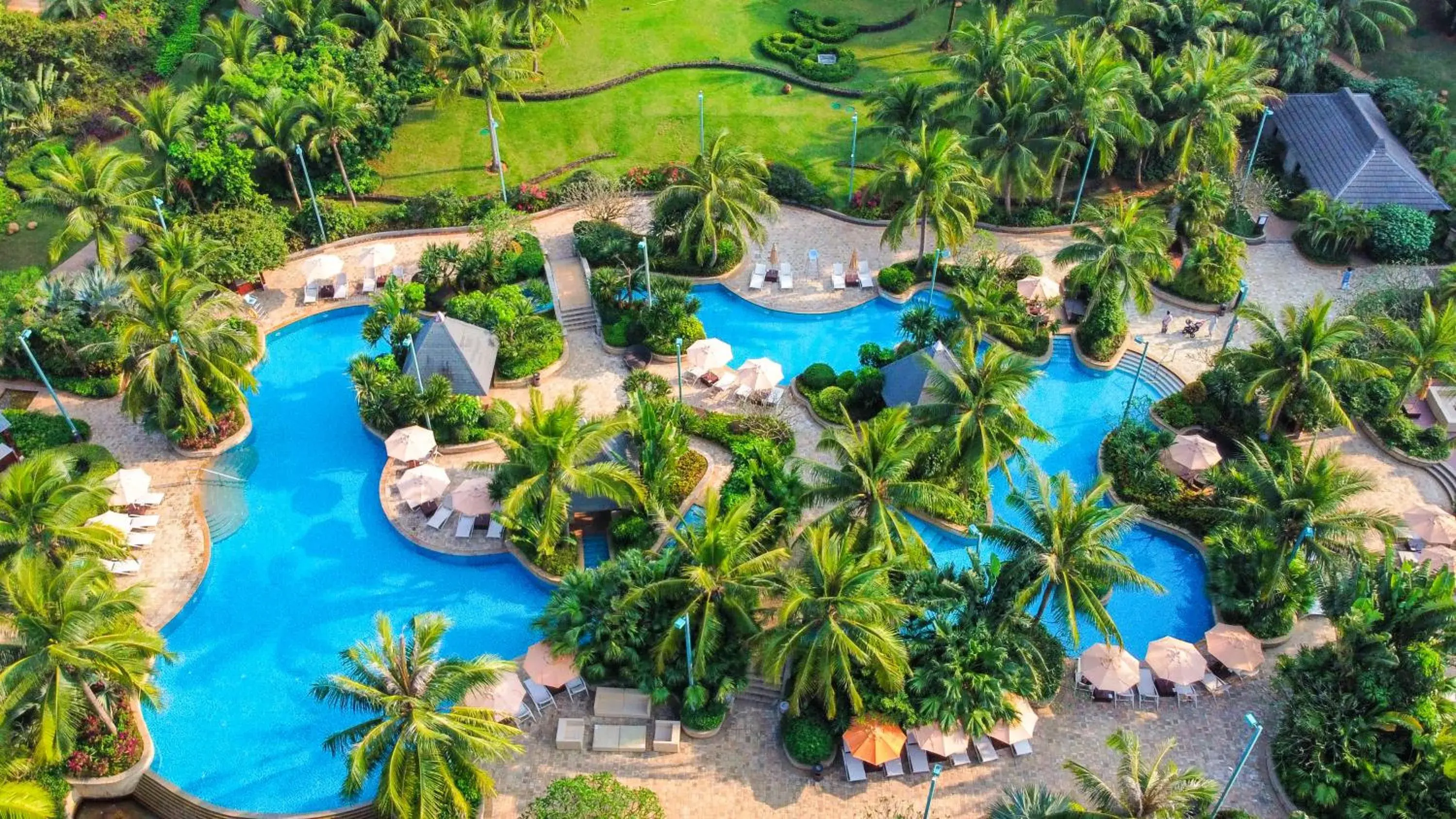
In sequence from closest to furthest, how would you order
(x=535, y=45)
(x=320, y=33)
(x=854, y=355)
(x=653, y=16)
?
(x=854, y=355)
(x=320, y=33)
(x=535, y=45)
(x=653, y=16)

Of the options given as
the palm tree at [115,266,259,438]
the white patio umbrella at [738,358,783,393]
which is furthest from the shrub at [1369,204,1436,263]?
the palm tree at [115,266,259,438]

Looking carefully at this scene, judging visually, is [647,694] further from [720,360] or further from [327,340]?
[327,340]

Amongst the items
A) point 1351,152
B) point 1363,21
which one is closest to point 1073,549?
point 1351,152

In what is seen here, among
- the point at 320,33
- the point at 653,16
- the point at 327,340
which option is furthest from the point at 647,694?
the point at 653,16

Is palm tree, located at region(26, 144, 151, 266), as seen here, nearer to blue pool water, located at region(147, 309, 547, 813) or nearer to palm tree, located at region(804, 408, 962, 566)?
blue pool water, located at region(147, 309, 547, 813)

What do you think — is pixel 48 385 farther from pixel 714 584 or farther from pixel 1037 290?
pixel 1037 290

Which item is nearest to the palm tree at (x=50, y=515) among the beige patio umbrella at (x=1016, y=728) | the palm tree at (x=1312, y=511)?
the beige patio umbrella at (x=1016, y=728)
